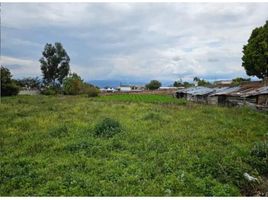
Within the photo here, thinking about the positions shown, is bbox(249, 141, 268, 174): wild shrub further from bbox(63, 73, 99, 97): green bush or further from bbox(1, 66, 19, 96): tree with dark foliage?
bbox(63, 73, 99, 97): green bush

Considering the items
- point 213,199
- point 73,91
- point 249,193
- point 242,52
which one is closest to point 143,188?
point 213,199

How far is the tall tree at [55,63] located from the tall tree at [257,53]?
40.4 metres

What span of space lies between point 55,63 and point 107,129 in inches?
2081

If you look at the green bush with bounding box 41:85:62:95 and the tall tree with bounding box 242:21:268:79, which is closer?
the tall tree with bounding box 242:21:268:79

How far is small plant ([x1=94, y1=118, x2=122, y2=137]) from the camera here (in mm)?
11688

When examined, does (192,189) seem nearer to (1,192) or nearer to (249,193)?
(249,193)

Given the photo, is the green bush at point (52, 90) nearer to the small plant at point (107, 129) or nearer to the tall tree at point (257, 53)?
the tall tree at point (257, 53)

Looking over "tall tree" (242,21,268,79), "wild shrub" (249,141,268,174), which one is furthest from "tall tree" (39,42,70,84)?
"wild shrub" (249,141,268,174)

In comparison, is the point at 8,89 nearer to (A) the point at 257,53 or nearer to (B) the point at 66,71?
(B) the point at 66,71

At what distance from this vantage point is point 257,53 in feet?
112

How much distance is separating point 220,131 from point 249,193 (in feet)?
23.0

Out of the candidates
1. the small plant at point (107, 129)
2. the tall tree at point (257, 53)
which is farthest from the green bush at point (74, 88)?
the small plant at point (107, 129)

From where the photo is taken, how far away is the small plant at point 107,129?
1169 cm

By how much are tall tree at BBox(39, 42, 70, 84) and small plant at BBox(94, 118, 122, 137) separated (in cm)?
5202
